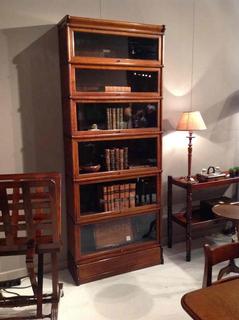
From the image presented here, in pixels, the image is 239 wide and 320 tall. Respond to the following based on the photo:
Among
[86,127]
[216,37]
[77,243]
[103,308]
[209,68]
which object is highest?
[216,37]

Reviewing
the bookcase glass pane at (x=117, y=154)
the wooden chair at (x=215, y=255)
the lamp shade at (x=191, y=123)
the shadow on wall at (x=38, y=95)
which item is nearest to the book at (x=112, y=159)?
the bookcase glass pane at (x=117, y=154)

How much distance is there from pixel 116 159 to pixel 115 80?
75cm

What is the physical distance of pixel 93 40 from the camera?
2580 millimetres

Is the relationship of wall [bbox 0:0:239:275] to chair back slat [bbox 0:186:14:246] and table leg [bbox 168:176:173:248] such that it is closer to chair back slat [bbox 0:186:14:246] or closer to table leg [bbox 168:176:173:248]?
table leg [bbox 168:176:173:248]

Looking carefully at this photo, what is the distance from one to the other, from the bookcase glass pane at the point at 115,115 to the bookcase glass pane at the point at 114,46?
44 cm

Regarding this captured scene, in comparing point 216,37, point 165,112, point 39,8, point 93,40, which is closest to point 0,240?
point 93,40

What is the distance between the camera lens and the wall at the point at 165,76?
2580mm

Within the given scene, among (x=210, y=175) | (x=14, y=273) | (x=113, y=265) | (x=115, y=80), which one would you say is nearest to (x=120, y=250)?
(x=113, y=265)

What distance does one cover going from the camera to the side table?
3.07m

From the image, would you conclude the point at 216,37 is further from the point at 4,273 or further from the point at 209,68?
the point at 4,273

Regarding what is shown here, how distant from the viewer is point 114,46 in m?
2.69

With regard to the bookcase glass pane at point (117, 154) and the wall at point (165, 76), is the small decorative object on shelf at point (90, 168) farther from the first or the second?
the wall at point (165, 76)

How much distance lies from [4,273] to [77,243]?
775 millimetres

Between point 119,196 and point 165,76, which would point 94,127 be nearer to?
point 119,196
